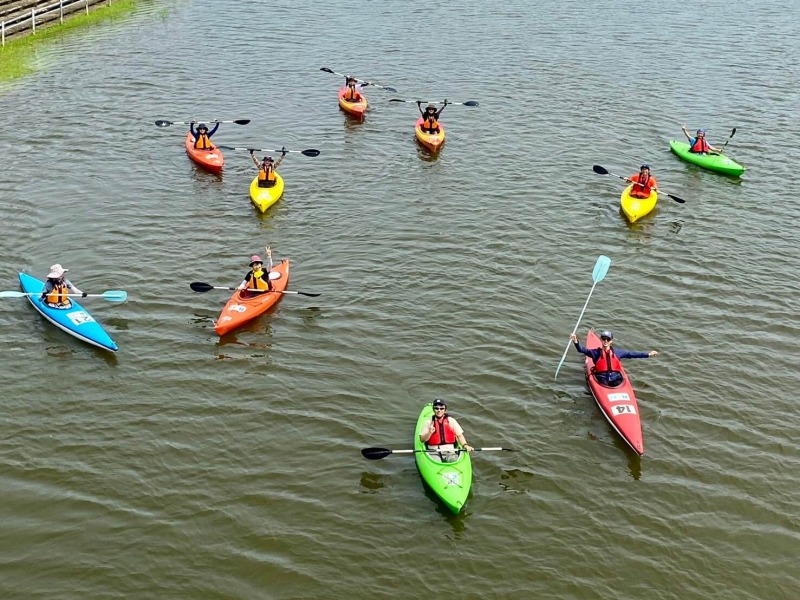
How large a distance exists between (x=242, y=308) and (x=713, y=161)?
17028mm

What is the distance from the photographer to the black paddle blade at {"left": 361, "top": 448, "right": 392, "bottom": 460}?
15000 millimetres

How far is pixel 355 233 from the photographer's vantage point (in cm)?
2431

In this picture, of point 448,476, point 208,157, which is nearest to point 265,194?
point 208,157

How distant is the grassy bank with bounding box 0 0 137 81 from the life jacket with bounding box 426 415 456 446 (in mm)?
28560

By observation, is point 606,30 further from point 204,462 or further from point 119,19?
point 204,462

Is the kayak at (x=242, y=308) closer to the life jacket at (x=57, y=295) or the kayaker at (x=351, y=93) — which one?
the life jacket at (x=57, y=295)

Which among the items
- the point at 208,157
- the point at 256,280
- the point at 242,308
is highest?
the point at 208,157

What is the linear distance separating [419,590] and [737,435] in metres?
7.20

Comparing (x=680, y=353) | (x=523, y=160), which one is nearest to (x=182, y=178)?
(x=523, y=160)

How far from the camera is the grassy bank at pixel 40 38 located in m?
36.8

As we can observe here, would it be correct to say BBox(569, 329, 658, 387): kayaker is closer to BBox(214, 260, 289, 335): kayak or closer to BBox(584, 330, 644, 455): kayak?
BBox(584, 330, 644, 455): kayak

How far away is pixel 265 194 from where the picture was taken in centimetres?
2533

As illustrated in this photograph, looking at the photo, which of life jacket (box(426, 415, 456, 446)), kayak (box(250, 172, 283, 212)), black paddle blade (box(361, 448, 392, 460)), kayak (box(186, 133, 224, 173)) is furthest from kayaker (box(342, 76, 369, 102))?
black paddle blade (box(361, 448, 392, 460))

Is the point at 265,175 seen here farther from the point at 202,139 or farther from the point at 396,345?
the point at 396,345
